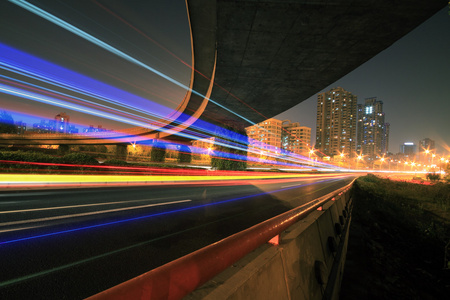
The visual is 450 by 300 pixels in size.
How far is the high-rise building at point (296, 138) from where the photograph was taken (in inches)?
6445

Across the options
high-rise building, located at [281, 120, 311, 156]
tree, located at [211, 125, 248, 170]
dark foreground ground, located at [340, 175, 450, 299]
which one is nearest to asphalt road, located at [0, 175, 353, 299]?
dark foreground ground, located at [340, 175, 450, 299]

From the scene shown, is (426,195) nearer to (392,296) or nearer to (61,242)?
(392,296)

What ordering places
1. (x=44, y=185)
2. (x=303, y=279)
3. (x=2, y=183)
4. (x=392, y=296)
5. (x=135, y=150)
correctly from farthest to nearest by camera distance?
1. (x=135, y=150)
2. (x=44, y=185)
3. (x=2, y=183)
4. (x=392, y=296)
5. (x=303, y=279)

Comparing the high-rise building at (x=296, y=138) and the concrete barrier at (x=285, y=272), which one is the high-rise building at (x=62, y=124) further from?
the high-rise building at (x=296, y=138)

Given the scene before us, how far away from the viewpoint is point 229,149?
2603 cm

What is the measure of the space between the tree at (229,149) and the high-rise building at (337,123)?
149m

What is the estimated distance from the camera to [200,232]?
564 cm

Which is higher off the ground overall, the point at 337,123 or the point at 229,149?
the point at 337,123

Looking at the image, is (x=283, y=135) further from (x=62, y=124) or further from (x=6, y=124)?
(x=6, y=124)

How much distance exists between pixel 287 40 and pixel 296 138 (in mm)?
167731

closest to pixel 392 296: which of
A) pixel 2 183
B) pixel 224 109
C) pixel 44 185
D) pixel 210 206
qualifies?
pixel 210 206

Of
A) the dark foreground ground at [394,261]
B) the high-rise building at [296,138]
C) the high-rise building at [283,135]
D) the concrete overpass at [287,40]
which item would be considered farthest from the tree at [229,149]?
the high-rise building at [296,138]

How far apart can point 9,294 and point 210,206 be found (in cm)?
657

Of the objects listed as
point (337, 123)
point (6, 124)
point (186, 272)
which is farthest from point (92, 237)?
point (337, 123)
